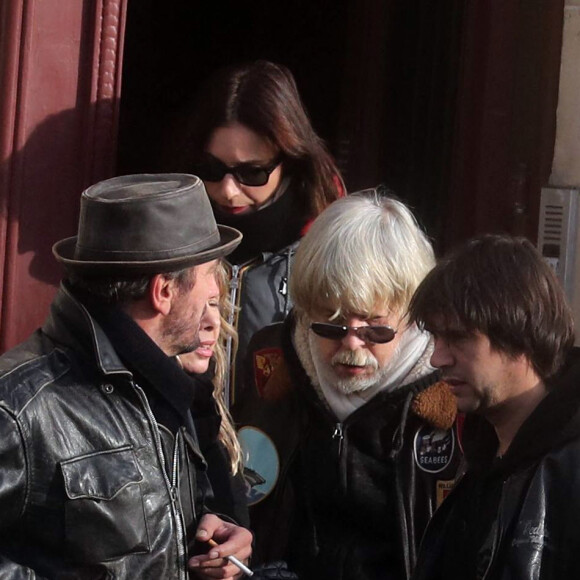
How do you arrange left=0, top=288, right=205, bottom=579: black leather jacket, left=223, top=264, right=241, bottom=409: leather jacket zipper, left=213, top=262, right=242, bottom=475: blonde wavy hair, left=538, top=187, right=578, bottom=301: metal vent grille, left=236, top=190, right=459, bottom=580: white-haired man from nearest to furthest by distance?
left=0, top=288, right=205, bottom=579: black leather jacket, left=236, top=190, right=459, bottom=580: white-haired man, left=213, top=262, right=242, bottom=475: blonde wavy hair, left=223, top=264, right=241, bottom=409: leather jacket zipper, left=538, top=187, right=578, bottom=301: metal vent grille

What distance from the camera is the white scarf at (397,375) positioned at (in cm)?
318

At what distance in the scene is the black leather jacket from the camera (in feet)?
7.91

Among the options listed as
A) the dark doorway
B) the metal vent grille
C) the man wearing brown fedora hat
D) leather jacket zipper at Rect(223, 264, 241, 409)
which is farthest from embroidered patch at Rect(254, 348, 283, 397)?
the dark doorway

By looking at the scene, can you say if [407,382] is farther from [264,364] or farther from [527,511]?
[527,511]

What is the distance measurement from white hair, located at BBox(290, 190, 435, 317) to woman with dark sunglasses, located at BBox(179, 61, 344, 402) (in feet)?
1.23

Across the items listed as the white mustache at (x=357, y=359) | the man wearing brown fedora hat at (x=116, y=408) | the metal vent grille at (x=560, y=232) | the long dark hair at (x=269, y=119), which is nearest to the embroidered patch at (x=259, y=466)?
the white mustache at (x=357, y=359)

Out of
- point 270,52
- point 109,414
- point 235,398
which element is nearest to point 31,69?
point 235,398

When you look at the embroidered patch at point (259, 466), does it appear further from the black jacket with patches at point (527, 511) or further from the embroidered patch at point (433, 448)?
the black jacket with patches at point (527, 511)

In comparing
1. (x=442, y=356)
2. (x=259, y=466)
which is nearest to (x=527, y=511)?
(x=442, y=356)

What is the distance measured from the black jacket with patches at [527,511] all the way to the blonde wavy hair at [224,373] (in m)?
0.76

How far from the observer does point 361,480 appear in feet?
10.2

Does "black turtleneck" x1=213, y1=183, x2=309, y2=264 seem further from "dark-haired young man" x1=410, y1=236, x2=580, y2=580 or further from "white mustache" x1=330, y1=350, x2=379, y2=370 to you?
"dark-haired young man" x1=410, y1=236, x2=580, y2=580

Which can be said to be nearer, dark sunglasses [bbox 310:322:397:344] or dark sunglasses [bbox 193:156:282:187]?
dark sunglasses [bbox 310:322:397:344]

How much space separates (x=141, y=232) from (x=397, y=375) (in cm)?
90
